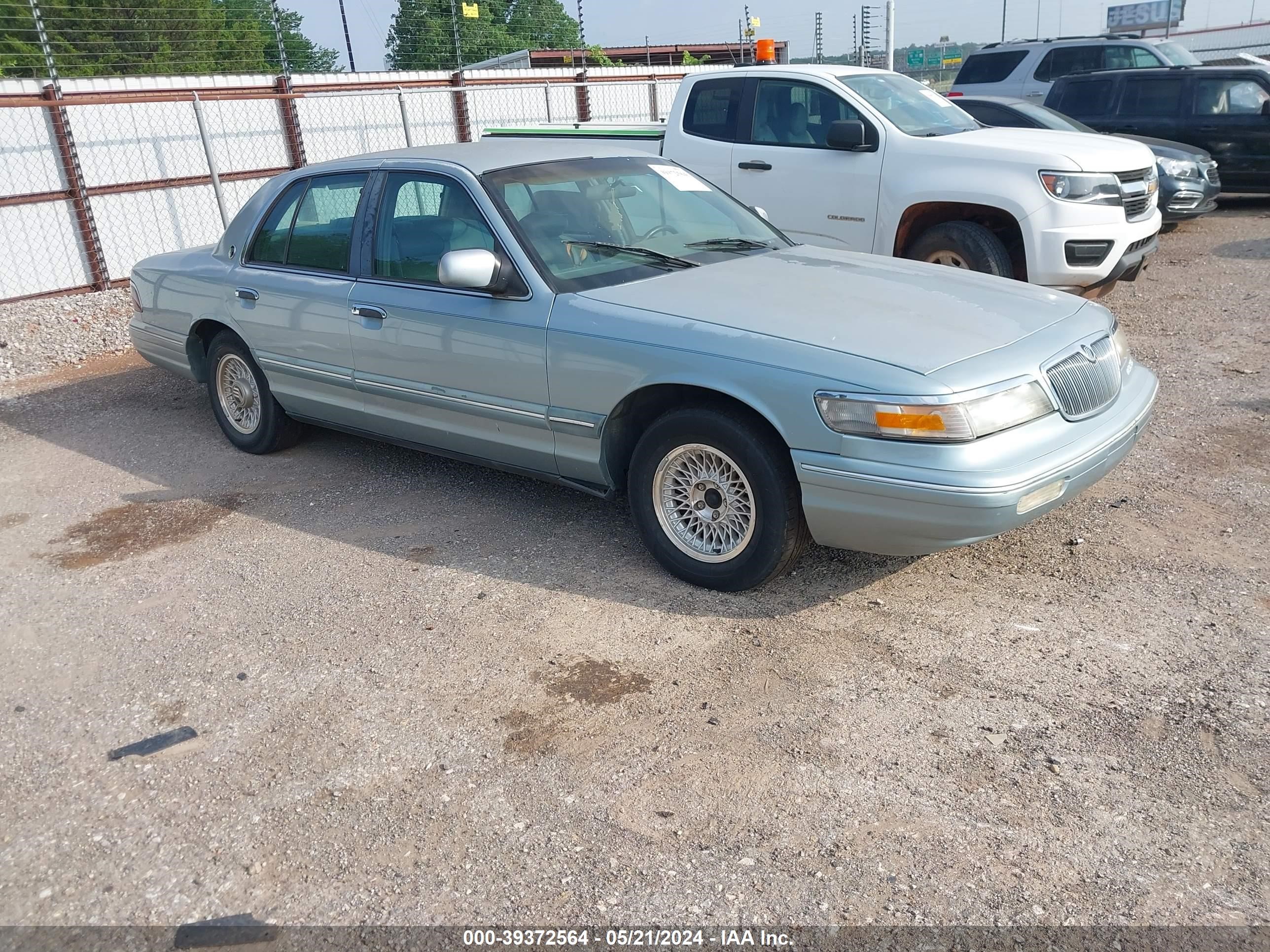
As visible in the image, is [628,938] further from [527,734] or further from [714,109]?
[714,109]

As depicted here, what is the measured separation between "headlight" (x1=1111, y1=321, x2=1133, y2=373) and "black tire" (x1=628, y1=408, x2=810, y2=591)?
5.07 feet

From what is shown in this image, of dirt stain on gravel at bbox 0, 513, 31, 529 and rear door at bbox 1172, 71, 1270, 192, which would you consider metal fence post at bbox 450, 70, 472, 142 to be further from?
dirt stain on gravel at bbox 0, 513, 31, 529

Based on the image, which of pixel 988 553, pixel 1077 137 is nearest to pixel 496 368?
pixel 988 553

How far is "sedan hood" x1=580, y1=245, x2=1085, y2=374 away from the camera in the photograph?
3.94 meters

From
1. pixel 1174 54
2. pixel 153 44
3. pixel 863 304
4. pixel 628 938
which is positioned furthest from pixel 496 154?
pixel 153 44

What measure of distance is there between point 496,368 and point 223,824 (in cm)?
225

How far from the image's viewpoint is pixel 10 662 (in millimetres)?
4195

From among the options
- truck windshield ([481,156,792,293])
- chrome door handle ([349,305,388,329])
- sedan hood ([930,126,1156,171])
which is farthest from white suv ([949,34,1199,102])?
chrome door handle ([349,305,388,329])

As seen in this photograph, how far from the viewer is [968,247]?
25.4 feet

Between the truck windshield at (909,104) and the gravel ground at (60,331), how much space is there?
6.59m

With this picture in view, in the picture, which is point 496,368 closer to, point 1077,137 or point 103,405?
point 103,405

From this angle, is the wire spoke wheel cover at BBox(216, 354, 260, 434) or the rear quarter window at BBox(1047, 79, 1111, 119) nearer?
the wire spoke wheel cover at BBox(216, 354, 260, 434)

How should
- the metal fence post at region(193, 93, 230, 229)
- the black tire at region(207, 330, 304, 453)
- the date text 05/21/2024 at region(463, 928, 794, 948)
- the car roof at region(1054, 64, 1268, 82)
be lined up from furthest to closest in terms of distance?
1. the car roof at region(1054, 64, 1268, 82)
2. the metal fence post at region(193, 93, 230, 229)
3. the black tire at region(207, 330, 304, 453)
4. the date text 05/21/2024 at region(463, 928, 794, 948)

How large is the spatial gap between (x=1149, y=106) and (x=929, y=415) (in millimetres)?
12737
